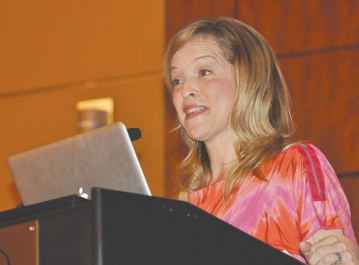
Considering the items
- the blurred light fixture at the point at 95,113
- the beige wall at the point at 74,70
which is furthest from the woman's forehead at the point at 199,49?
the blurred light fixture at the point at 95,113

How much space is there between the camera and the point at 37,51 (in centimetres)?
303

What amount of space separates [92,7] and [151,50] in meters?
0.35

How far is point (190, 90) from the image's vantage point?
1669 millimetres

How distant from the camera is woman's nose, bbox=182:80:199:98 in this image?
5.47 feet

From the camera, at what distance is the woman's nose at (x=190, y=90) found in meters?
1.67

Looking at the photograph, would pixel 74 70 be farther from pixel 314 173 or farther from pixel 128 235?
pixel 128 235

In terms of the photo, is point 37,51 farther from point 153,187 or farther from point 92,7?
point 153,187

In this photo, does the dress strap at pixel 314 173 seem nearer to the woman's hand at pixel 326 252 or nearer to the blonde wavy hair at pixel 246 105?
the blonde wavy hair at pixel 246 105

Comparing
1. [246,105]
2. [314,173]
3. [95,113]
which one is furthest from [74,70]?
[314,173]

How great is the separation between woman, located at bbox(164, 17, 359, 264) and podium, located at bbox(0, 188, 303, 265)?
0.38 m

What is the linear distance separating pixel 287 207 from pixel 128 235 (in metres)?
0.55

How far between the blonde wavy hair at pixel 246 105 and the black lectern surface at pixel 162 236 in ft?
1.70

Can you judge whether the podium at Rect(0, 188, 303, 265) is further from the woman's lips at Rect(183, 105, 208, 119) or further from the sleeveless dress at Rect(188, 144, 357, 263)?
the woman's lips at Rect(183, 105, 208, 119)

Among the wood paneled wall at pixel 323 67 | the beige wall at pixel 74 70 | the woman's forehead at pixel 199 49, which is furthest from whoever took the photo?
the beige wall at pixel 74 70
